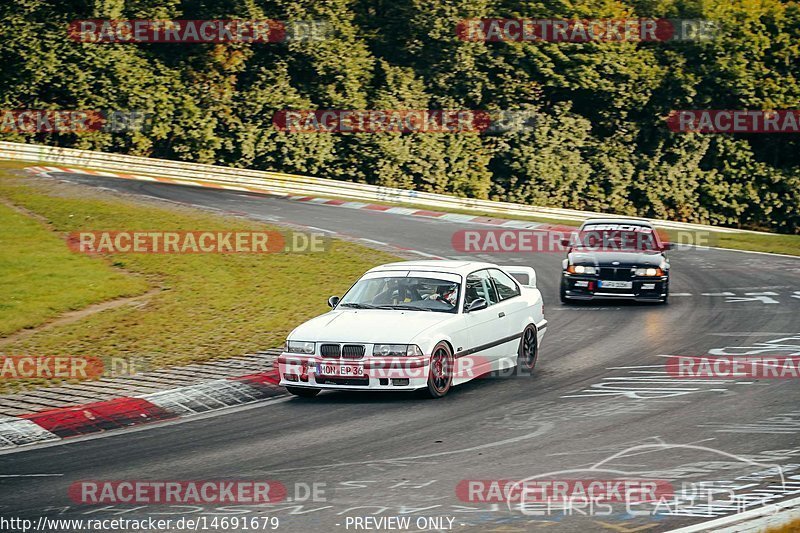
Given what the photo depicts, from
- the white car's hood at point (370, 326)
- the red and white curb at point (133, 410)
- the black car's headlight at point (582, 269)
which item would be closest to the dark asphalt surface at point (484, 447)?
the red and white curb at point (133, 410)

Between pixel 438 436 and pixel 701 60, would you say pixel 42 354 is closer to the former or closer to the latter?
pixel 438 436

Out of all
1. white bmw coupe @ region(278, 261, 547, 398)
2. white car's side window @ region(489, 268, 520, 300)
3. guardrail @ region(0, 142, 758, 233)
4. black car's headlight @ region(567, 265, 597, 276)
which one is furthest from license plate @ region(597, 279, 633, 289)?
guardrail @ region(0, 142, 758, 233)

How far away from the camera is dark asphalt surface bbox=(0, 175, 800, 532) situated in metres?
7.77

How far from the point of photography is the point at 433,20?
149 feet

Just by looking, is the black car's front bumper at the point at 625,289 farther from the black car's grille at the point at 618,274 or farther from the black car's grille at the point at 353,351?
the black car's grille at the point at 353,351

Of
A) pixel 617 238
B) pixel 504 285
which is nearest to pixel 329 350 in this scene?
pixel 504 285

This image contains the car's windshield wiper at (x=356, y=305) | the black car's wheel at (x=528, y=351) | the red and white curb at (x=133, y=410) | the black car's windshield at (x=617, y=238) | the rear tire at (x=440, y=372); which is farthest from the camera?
the black car's windshield at (x=617, y=238)

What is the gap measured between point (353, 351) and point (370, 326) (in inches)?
16.8

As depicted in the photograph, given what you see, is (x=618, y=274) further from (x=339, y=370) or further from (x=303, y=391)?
(x=339, y=370)

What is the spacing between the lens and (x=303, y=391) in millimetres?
12367

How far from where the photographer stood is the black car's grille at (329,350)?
11.9m

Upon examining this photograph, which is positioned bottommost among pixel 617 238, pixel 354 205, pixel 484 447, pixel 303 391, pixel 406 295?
pixel 303 391

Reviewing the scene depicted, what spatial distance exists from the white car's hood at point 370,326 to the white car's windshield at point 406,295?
17cm

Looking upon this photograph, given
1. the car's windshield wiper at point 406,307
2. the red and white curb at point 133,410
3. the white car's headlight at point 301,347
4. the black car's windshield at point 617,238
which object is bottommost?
the red and white curb at point 133,410
